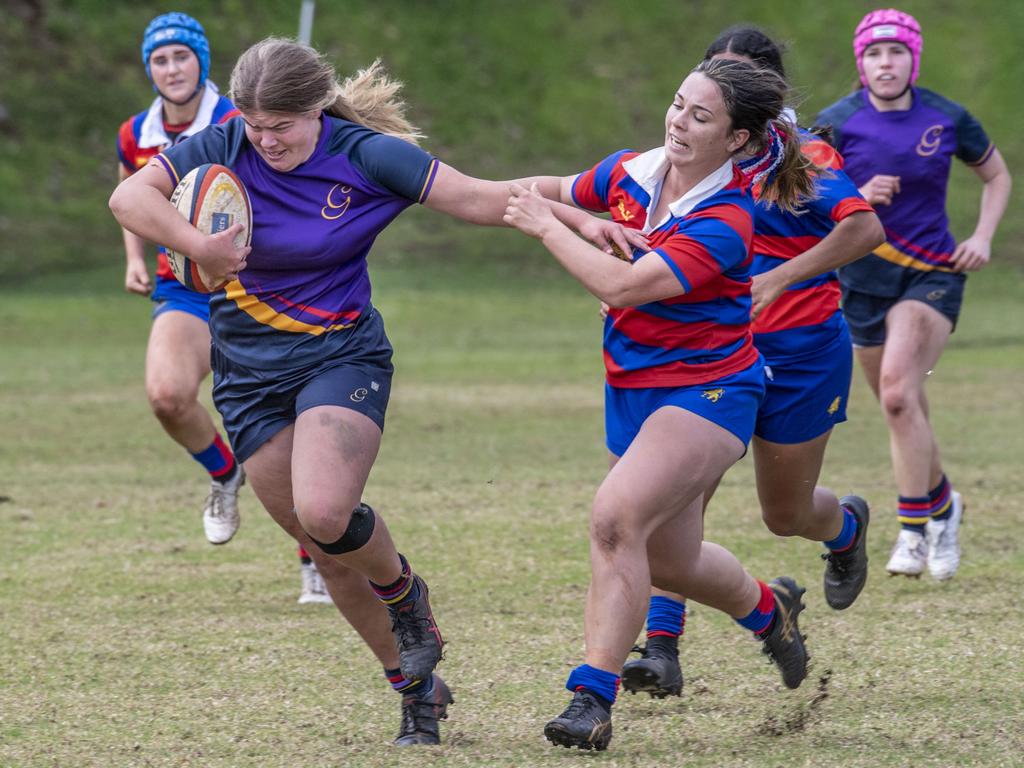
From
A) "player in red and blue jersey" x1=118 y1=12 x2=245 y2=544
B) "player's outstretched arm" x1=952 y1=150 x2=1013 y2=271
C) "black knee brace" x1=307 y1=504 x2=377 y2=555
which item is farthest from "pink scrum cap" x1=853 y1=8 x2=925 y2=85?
"black knee brace" x1=307 y1=504 x2=377 y2=555

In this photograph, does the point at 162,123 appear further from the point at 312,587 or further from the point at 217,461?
the point at 312,587

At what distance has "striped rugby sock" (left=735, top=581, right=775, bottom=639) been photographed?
4.89 metres

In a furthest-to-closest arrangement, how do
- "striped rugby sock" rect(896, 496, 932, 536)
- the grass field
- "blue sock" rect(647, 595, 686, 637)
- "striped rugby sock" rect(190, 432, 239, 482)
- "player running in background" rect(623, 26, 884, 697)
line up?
"striped rugby sock" rect(190, 432, 239, 482) → "striped rugby sock" rect(896, 496, 932, 536) → "player running in background" rect(623, 26, 884, 697) → "blue sock" rect(647, 595, 686, 637) → the grass field

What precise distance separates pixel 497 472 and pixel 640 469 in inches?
215

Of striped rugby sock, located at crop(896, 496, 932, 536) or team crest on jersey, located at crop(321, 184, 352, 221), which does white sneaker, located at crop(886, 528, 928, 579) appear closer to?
striped rugby sock, located at crop(896, 496, 932, 536)

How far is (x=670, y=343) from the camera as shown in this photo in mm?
4395

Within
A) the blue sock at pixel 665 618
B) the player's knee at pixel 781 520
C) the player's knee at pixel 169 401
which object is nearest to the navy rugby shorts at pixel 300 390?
the blue sock at pixel 665 618

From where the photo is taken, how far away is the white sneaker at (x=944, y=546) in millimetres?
6754

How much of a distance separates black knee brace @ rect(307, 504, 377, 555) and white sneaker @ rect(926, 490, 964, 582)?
3266 mm

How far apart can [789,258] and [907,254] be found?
74.7 inches

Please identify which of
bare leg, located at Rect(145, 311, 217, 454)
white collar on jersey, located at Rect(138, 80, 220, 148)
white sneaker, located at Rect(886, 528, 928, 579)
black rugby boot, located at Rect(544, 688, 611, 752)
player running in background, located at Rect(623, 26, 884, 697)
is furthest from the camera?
white collar on jersey, located at Rect(138, 80, 220, 148)

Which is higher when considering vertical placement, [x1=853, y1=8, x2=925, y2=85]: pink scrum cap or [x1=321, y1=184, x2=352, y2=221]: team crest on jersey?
[x1=853, y1=8, x2=925, y2=85]: pink scrum cap

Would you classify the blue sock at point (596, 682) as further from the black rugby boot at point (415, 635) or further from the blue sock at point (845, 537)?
the blue sock at point (845, 537)

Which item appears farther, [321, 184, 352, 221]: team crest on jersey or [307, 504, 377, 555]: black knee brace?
[321, 184, 352, 221]: team crest on jersey
